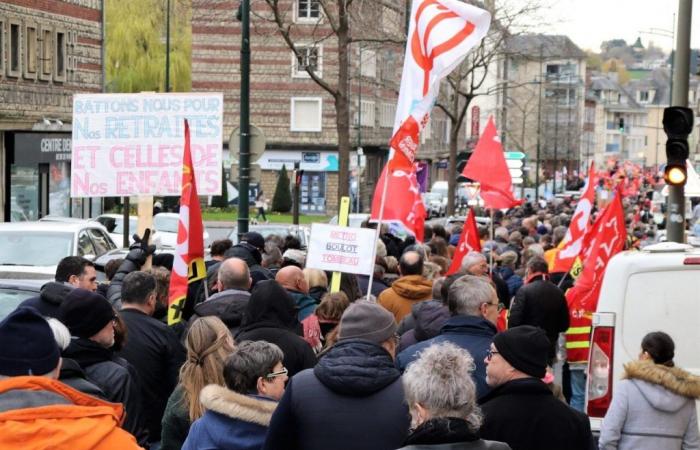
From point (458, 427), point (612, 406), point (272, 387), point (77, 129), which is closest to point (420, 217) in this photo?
point (77, 129)

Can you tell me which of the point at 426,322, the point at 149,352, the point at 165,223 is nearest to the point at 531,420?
the point at 149,352

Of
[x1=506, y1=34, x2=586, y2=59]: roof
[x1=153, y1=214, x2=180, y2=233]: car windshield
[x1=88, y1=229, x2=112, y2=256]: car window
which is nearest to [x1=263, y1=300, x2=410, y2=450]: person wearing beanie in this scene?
[x1=88, y1=229, x2=112, y2=256]: car window

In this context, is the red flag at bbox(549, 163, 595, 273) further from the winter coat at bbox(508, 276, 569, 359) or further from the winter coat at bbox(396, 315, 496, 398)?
the winter coat at bbox(396, 315, 496, 398)

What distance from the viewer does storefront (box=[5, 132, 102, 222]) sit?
1592 inches

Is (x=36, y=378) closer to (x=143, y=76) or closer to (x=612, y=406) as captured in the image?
(x=612, y=406)

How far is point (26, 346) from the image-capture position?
15.4ft

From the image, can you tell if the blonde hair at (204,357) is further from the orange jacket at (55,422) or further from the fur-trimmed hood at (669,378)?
the fur-trimmed hood at (669,378)

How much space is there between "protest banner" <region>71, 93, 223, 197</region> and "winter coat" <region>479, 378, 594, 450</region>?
36.8ft

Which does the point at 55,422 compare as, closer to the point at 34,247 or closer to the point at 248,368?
the point at 248,368

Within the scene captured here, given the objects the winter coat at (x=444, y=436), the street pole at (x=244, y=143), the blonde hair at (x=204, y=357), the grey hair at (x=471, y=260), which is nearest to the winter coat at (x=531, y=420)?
the winter coat at (x=444, y=436)

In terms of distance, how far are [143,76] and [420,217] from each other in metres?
51.5

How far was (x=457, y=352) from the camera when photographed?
202 inches

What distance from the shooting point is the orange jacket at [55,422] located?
4.38 metres

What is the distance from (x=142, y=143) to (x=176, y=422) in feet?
37.4
